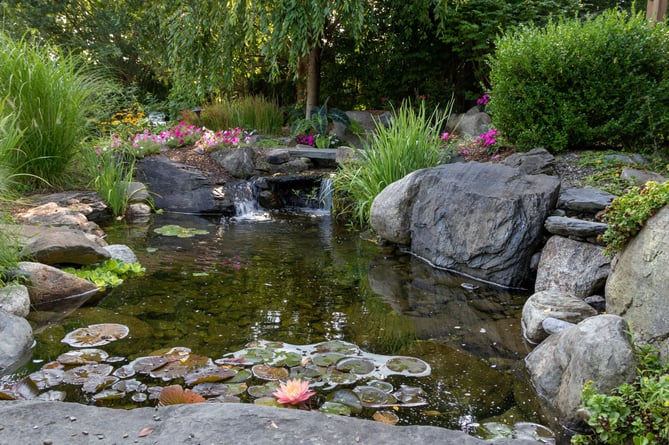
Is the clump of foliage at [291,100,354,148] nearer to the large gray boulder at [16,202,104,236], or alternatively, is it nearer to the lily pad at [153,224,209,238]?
the lily pad at [153,224,209,238]

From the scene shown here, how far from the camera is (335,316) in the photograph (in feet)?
11.5

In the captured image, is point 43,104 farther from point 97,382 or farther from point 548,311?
point 548,311

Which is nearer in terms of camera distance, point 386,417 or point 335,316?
point 386,417

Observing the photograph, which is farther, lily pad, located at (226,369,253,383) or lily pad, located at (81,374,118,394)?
lily pad, located at (226,369,253,383)

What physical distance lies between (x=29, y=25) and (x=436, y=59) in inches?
394

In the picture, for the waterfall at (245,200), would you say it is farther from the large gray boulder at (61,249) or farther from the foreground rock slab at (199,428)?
the foreground rock slab at (199,428)

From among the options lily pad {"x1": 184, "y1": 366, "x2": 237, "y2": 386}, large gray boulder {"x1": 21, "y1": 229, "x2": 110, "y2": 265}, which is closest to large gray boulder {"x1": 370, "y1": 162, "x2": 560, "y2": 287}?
lily pad {"x1": 184, "y1": 366, "x2": 237, "y2": 386}

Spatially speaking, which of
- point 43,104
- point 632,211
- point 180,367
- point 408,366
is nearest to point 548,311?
point 632,211

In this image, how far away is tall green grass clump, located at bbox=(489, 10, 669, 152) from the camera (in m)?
5.14

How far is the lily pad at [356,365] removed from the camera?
2.68m

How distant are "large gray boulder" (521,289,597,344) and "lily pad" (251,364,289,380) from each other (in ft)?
4.85

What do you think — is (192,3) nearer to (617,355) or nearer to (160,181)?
(160,181)

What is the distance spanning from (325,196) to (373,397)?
523cm

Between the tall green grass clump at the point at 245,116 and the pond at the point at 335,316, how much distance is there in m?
5.18
